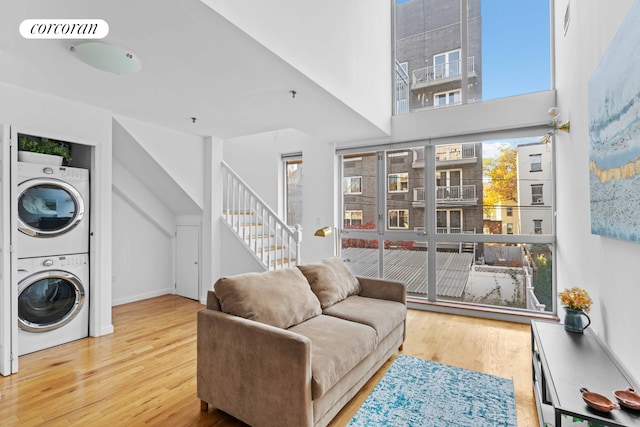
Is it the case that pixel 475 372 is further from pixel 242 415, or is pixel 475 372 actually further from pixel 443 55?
pixel 443 55

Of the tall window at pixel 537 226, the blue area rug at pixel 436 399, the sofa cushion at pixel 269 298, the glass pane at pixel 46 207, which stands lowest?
the blue area rug at pixel 436 399

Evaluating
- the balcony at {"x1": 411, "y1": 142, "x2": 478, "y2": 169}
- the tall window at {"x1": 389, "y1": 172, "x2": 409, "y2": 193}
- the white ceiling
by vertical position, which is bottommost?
the tall window at {"x1": 389, "y1": 172, "x2": 409, "y2": 193}

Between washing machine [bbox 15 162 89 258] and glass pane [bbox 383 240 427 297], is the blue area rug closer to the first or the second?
glass pane [bbox 383 240 427 297]

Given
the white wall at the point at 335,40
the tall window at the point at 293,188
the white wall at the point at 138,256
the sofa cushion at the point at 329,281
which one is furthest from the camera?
the tall window at the point at 293,188

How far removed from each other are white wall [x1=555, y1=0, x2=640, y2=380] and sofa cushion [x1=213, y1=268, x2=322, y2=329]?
179 centimetres

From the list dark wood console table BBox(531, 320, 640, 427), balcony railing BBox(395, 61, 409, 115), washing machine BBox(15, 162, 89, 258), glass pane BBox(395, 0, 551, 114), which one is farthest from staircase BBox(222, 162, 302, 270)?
dark wood console table BBox(531, 320, 640, 427)

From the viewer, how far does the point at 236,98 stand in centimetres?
305

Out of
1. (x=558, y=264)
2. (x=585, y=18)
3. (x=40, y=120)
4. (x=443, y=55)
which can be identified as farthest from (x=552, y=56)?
(x=40, y=120)

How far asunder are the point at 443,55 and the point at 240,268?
3.98 meters

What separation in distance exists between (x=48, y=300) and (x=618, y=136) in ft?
14.3

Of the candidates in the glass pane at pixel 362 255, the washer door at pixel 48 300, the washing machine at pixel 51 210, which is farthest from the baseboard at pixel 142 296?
the glass pane at pixel 362 255

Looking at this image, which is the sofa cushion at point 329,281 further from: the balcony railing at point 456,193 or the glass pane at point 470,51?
the glass pane at point 470,51

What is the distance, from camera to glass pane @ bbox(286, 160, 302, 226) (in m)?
5.42

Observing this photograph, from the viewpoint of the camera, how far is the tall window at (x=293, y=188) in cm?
542
